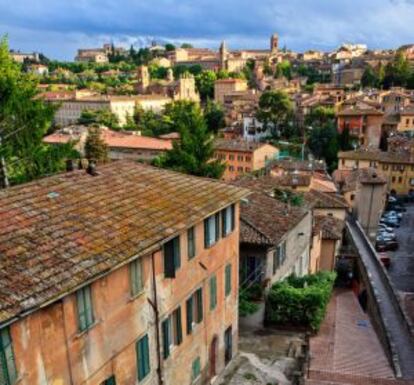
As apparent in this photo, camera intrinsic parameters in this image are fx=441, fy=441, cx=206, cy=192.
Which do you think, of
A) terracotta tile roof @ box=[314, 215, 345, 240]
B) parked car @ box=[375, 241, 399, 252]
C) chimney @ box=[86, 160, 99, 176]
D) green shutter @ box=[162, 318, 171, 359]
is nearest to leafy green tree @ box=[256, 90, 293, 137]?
parked car @ box=[375, 241, 399, 252]

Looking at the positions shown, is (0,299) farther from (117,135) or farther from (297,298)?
(117,135)

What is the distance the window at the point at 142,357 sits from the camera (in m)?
13.1

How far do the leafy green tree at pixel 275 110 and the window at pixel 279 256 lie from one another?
71198mm

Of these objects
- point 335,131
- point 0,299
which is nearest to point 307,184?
point 0,299

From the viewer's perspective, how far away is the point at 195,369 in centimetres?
1683

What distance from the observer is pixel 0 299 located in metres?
8.55

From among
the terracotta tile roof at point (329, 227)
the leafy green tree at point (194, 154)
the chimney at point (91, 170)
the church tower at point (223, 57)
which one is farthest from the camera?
the church tower at point (223, 57)

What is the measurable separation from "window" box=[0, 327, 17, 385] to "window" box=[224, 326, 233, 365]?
11.8m

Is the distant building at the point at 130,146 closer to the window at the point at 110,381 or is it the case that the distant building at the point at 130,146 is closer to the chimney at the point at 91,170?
the chimney at the point at 91,170

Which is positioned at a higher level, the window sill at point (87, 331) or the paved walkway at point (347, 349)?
the window sill at point (87, 331)

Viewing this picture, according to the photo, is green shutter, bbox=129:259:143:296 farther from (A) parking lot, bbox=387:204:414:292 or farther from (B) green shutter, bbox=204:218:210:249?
(A) parking lot, bbox=387:204:414:292

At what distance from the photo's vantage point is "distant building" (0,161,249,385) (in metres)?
9.52

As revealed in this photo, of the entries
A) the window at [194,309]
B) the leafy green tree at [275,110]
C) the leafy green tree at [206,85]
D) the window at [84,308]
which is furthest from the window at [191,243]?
the leafy green tree at [206,85]

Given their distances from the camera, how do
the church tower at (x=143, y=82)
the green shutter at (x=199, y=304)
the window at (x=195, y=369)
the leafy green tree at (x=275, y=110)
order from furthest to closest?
the church tower at (x=143, y=82) < the leafy green tree at (x=275, y=110) < the window at (x=195, y=369) < the green shutter at (x=199, y=304)
